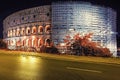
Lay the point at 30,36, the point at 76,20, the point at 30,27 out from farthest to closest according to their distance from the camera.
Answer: the point at 30,36 < the point at 30,27 < the point at 76,20

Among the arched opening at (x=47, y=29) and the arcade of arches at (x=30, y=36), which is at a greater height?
the arched opening at (x=47, y=29)

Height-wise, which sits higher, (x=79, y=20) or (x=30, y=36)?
(x=79, y=20)

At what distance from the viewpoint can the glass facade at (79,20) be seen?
61.8 metres

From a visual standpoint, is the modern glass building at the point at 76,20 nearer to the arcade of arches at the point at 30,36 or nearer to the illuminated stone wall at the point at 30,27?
the illuminated stone wall at the point at 30,27

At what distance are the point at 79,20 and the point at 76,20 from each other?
68cm

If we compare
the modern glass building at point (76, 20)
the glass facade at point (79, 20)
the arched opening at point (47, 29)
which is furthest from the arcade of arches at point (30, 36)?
the glass facade at point (79, 20)

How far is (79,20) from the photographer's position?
62.0m

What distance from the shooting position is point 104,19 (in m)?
63.9

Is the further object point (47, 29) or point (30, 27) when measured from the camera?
point (30, 27)

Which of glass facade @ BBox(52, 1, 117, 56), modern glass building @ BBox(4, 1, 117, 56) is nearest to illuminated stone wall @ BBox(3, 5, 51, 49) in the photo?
modern glass building @ BBox(4, 1, 117, 56)

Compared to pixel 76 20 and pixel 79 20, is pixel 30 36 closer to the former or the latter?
pixel 76 20

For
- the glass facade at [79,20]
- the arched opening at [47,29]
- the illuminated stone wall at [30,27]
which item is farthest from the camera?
the illuminated stone wall at [30,27]

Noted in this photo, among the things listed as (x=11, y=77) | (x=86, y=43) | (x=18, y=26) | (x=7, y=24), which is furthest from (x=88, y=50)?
(x=7, y=24)

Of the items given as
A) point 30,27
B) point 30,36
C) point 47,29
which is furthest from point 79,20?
point 30,36
